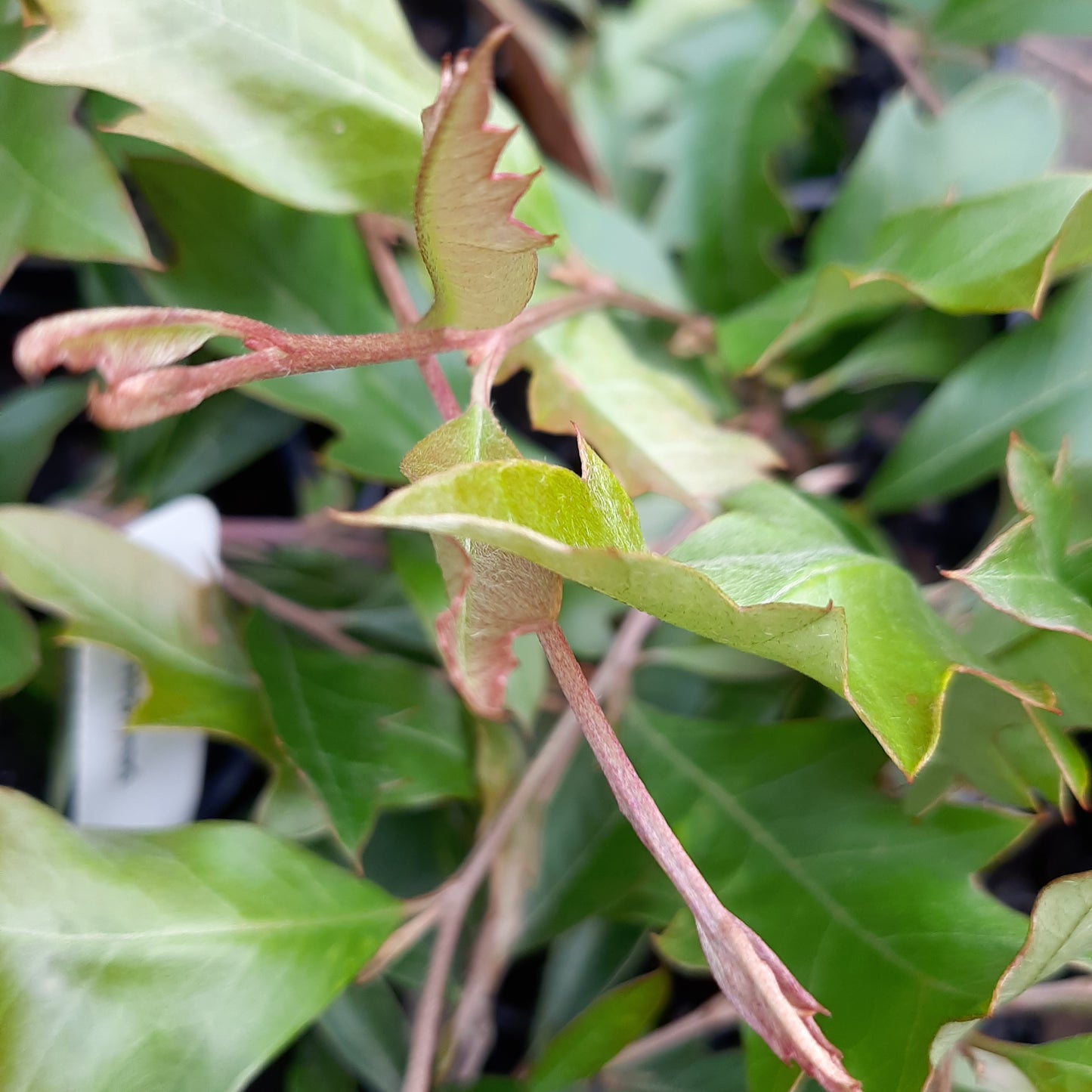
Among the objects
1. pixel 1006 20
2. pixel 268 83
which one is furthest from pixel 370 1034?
pixel 1006 20

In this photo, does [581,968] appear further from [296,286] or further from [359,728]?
[296,286]

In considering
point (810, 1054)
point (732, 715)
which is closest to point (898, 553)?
point (732, 715)

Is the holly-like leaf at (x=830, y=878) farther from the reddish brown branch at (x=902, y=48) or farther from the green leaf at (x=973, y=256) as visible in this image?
the reddish brown branch at (x=902, y=48)

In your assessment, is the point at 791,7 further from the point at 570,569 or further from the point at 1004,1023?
the point at 1004,1023

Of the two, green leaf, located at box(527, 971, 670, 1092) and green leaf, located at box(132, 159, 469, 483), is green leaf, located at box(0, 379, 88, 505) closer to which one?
green leaf, located at box(132, 159, 469, 483)

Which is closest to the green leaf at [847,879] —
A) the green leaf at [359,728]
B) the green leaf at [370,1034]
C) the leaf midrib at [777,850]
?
the leaf midrib at [777,850]
